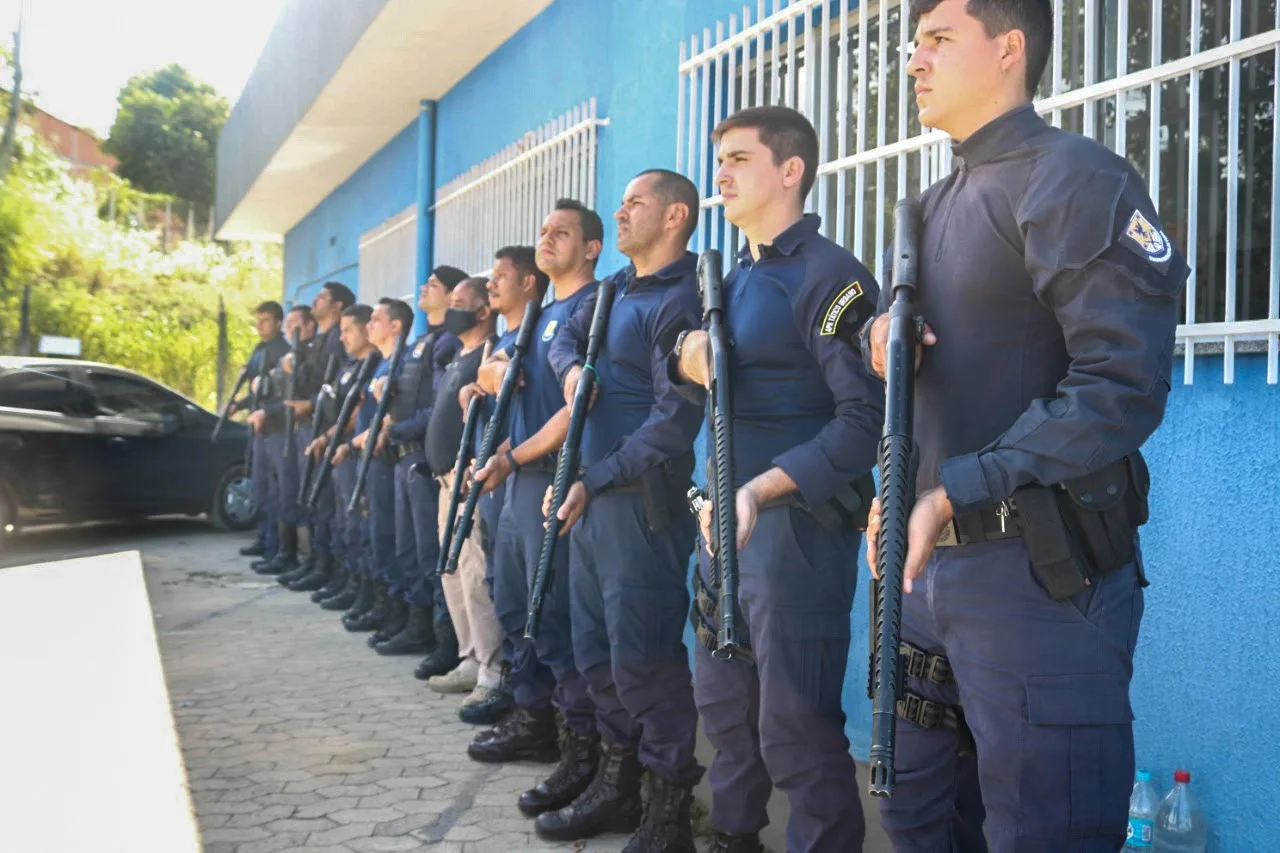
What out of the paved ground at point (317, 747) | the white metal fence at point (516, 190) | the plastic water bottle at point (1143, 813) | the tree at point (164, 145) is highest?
the tree at point (164, 145)

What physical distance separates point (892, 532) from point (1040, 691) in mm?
342

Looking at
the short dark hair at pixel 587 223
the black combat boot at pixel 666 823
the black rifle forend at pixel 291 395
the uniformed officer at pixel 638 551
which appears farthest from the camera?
the black rifle forend at pixel 291 395

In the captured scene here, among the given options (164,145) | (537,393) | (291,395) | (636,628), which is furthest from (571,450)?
(164,145)

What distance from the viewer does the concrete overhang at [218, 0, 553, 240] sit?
8055 millimetres

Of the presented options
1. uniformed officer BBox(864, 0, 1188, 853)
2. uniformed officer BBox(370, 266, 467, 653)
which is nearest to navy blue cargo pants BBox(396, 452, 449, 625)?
uniformed officer BBox(370, 266, 467, 653)

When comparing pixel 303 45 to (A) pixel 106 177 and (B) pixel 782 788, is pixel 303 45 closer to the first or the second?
(B) pixel 782 788

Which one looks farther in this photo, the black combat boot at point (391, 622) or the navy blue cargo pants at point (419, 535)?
the black combat boot at point (391, 622)

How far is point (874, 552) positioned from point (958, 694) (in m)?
0.40

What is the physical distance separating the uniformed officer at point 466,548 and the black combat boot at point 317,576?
10.4ft

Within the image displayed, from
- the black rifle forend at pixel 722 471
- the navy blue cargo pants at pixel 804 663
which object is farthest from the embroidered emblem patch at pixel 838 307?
the navy blue cargo pants at pixel 804 663

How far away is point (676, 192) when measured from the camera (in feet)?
12.3

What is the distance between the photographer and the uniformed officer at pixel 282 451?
903 centimetres

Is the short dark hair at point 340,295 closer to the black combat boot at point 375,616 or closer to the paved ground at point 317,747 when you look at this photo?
the paved ground at point 317,747

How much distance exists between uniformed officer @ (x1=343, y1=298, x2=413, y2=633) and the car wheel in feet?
15.8
